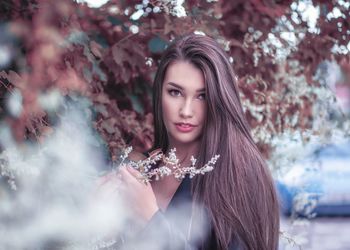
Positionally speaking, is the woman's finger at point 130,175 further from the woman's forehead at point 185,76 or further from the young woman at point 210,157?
the woman's forehead at point 185,76

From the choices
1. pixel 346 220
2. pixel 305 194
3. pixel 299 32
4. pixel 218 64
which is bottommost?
pixel 346 220

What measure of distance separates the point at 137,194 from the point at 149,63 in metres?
0.77

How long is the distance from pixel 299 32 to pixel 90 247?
4.98 ft

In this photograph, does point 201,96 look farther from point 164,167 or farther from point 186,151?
point 164,167

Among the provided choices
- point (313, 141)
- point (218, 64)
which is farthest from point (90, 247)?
point (313, 141)

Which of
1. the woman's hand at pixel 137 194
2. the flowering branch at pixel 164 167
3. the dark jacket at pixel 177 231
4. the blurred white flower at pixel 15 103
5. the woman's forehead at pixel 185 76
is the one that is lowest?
the dark jacket at pixel 177 231

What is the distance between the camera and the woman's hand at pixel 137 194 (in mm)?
1606

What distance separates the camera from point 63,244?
1.32m

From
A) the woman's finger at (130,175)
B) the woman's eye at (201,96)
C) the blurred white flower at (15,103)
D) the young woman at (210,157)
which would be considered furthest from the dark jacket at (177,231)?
the blurred white flower at (15,103)

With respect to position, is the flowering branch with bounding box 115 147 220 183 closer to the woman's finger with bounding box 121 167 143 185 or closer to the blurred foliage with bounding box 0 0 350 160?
the woman's finger with bounding box 121 167 143 185

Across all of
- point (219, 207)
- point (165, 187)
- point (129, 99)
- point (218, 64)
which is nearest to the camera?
point (219, 207)

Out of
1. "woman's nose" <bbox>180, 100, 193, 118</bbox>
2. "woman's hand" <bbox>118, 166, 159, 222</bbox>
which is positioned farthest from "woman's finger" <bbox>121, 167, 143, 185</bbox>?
"woman's nose" <bbox>180, 100, 193, 118</bbox>

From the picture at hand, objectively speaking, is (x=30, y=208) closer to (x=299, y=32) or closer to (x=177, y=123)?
(x=177, y=123)

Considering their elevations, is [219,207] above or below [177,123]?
below
